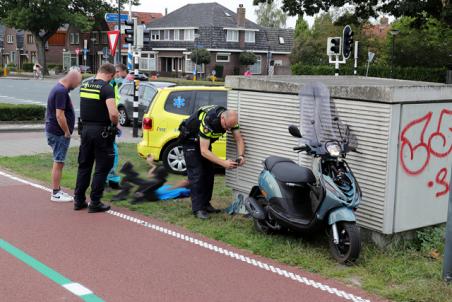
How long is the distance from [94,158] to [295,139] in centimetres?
264

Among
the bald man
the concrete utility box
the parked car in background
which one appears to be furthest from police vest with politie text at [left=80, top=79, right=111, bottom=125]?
the parked car in background

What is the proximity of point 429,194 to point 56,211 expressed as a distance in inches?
177

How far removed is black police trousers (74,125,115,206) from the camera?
7262mm

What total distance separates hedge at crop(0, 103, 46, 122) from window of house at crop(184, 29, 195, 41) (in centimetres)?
5238

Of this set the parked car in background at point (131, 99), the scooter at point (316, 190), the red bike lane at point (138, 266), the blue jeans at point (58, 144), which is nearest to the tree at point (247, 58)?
the parked car in background at point (131, 99)

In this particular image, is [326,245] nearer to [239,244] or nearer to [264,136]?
[239,244]

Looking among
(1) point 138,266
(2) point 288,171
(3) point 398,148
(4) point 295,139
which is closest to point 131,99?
(4) point 295,139

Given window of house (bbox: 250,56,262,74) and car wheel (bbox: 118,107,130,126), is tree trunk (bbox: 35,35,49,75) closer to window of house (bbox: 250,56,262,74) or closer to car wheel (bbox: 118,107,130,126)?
window of house (bbox: 250,56,262,74)

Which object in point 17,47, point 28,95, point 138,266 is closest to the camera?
point 138,266

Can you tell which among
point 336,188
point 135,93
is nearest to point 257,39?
point 135,93

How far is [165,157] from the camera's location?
10258mm

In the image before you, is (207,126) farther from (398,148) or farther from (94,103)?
(398,148)

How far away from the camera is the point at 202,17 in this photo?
7081cm

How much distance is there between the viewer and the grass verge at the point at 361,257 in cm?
479
